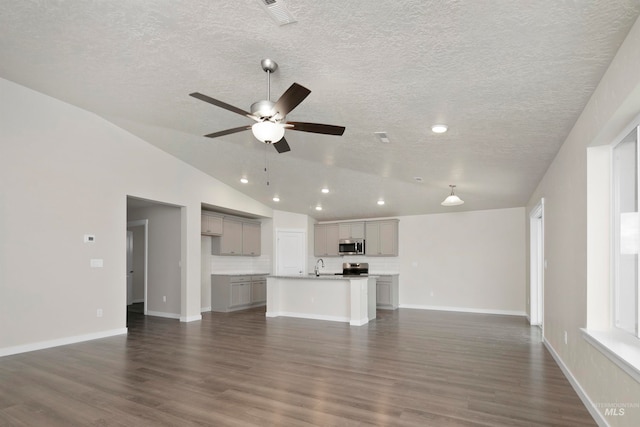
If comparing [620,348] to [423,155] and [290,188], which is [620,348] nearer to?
[423,155]

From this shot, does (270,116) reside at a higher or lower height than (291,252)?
higher

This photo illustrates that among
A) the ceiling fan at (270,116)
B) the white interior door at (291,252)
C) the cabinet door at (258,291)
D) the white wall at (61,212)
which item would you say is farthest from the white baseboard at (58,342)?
the white interior door at (291,252)

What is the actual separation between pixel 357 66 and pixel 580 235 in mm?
2472

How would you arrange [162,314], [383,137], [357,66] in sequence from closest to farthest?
[357,66] → [383,137] → [162,314]

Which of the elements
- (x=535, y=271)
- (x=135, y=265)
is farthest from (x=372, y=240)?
(x=135, y=265)

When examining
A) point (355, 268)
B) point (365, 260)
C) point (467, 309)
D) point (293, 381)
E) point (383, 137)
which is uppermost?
point (383, 137)

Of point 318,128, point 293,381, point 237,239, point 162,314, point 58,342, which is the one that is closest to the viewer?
point 318,128

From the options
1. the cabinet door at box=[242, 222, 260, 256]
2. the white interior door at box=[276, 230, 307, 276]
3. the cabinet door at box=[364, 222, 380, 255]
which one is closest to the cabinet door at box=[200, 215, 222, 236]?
the cabinet door at box=[242, 222, 260, 256]

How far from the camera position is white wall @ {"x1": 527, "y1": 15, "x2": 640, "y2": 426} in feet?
8.02

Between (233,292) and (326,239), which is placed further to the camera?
(326,239)

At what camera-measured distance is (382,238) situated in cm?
1020

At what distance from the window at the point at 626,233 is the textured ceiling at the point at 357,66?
559 millimetres

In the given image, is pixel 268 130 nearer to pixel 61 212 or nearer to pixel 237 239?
pixel 61 212

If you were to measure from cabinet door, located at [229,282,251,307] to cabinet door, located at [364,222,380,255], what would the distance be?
3.15 metres
